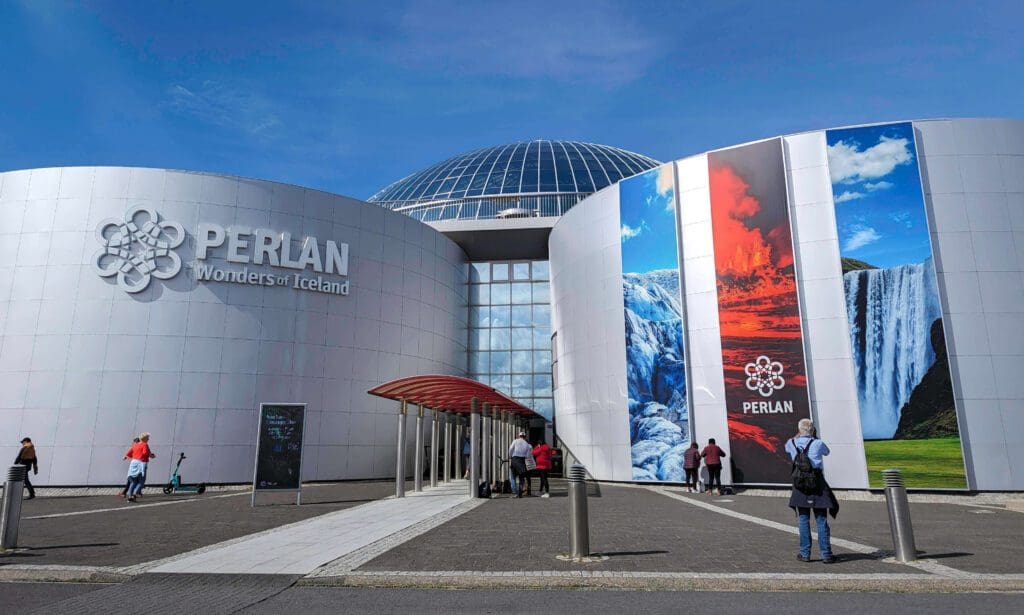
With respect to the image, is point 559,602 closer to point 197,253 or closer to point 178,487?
point 178,487

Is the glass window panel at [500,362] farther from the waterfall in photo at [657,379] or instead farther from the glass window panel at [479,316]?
the waterfall in photo at [657,379]

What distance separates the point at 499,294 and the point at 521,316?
5.37 ft

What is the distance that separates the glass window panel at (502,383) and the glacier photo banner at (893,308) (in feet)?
55.2

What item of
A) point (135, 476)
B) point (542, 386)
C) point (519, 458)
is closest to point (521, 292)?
point (542, 386)

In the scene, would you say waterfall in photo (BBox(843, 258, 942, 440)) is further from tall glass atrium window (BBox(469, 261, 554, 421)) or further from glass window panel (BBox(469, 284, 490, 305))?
→ glass window panel (BBox(469, 284, 490, 305))

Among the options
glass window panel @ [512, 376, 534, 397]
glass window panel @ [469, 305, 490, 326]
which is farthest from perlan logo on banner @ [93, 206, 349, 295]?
glass window panel @ [512, 376, 534, 397]

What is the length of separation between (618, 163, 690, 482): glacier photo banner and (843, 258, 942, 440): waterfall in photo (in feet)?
16.9

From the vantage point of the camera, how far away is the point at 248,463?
21.5m

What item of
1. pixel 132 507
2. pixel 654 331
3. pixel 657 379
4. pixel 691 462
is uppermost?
pixel 654 331

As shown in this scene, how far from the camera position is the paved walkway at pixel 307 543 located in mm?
6730

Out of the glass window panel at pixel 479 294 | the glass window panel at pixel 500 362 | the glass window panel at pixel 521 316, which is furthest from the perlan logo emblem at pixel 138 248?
the glass window panel at pixel 521 316

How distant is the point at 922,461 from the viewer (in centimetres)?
1716

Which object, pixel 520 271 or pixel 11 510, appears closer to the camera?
pixel 11 510

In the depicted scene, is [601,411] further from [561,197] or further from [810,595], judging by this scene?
[810,595]
